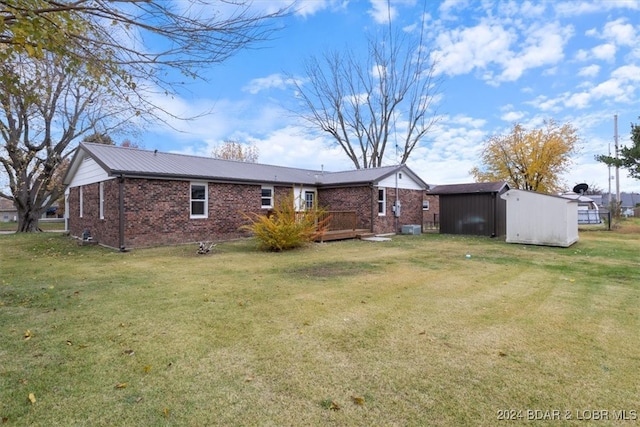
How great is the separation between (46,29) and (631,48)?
17.9 meters

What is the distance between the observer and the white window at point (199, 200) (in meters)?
13.8

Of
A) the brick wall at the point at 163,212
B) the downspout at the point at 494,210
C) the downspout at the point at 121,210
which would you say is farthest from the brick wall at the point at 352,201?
the downspout at the point at 121,210

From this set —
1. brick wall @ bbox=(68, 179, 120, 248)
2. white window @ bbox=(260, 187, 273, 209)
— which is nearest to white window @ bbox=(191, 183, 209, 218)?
brick wall @ bbox=(68, 179, 120, 248)

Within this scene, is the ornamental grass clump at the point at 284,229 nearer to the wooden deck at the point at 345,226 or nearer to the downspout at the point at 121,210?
the wooden deck at the point at 345,226

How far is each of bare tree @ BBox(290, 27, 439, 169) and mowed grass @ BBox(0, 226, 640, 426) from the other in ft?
84.9

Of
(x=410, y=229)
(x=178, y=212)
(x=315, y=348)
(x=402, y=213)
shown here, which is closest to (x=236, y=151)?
(x=402, y=213)

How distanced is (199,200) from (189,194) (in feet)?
1.64

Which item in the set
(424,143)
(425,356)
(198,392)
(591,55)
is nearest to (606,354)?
(425,356)

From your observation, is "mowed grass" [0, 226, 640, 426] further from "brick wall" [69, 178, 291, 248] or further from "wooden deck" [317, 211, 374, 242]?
"wooden deck" [317, 211, 374, 242]

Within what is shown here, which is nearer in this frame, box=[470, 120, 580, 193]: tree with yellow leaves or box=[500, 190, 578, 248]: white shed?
box=[500, 190, 578, 248]: white shed

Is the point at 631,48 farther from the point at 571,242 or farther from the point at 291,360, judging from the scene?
the point at 291,360

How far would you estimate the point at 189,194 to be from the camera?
13.6m

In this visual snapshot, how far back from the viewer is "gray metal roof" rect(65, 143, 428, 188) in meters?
12.5

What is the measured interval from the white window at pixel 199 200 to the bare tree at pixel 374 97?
19926 mm
